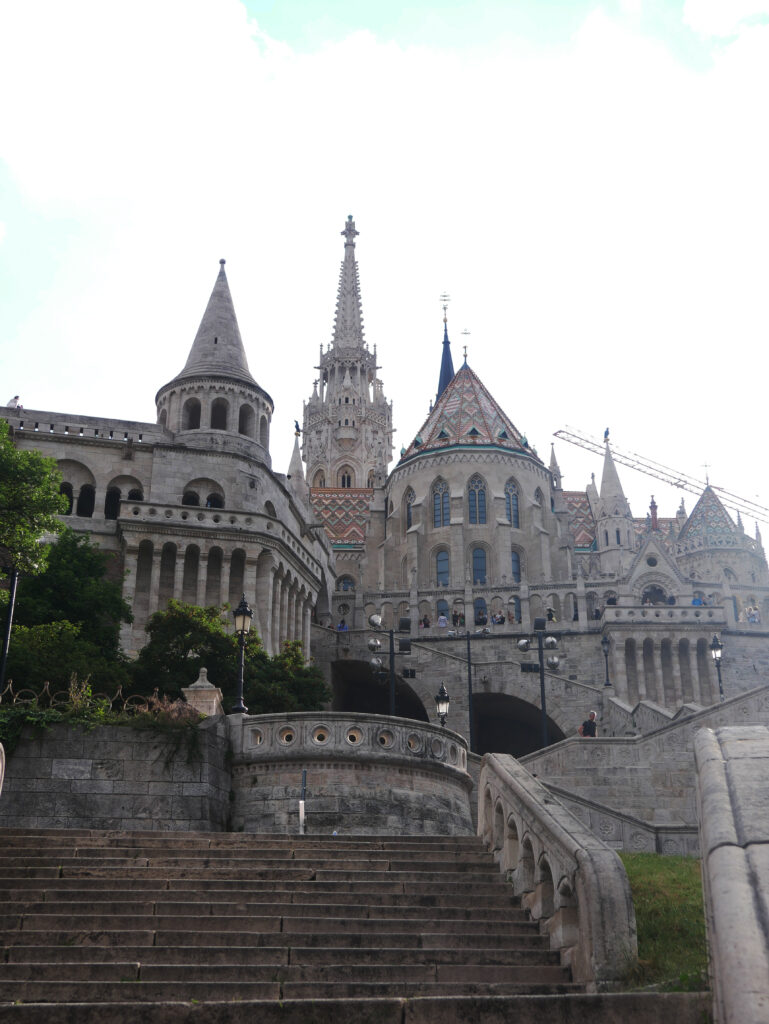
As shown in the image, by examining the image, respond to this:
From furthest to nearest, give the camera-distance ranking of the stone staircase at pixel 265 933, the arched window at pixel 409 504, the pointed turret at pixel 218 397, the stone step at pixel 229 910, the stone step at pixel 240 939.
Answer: the arched window at pixel 409 504
the pointed turret at pixel 218 397
the stone step at pixel 229 910
the stone step at pixel 240 939
the stone staircase at pixel 265 933

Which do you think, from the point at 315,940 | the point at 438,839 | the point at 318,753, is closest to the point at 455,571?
the point at 318,753

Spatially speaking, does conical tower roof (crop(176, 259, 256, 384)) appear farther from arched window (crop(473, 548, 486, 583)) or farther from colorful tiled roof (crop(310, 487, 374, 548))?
colorful tiled roof (crop(310, 487, 374, 548))

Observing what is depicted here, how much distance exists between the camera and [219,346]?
157 feet

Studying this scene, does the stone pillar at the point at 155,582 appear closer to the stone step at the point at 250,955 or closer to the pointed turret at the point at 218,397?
the pointed turret at the point at 218,397

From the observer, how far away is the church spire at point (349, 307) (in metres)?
108

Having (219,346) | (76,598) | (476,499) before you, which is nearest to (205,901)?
(76,598)

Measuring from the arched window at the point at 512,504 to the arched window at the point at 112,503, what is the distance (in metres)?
23.5

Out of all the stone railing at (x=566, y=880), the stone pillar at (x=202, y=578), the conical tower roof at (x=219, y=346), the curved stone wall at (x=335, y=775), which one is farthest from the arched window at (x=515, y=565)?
the stone railing at (x=566, y=880)

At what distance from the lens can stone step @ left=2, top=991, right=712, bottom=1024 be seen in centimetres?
801

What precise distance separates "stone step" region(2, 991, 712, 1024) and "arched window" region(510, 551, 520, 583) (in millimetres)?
49469

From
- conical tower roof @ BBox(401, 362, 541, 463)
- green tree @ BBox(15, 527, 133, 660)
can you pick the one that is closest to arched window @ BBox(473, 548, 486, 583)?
conical tower roof @ BBox(401, 362, 541, 463)

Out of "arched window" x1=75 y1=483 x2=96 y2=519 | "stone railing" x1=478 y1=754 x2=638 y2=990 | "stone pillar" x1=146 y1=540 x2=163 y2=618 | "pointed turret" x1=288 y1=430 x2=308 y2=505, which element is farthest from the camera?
"pointed turret" x1=288 y1=430 x2=308 y2=505

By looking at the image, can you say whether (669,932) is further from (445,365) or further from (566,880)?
(445,365)

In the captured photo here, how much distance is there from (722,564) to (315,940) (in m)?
63.5
